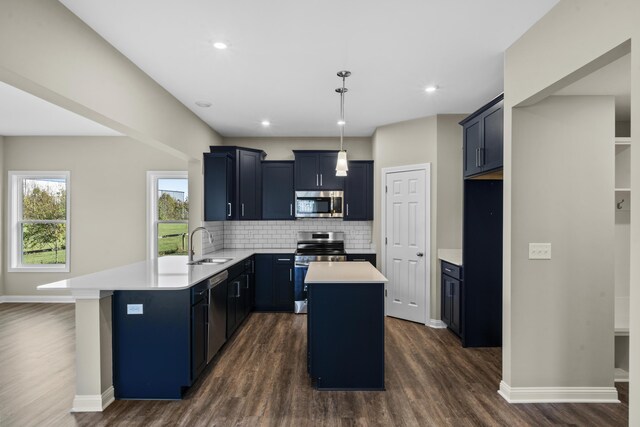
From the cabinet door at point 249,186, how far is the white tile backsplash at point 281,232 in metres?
0.39

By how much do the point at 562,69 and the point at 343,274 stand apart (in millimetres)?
2172

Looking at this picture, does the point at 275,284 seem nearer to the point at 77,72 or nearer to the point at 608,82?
the point at 77,72

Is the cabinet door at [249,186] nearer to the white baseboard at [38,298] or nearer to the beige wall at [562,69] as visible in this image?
the white baseboard at [38,298]

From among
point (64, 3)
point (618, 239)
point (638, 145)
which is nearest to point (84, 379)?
point (64, 3)

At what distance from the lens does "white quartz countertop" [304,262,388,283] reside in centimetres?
276

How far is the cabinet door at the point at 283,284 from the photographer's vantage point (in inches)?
200

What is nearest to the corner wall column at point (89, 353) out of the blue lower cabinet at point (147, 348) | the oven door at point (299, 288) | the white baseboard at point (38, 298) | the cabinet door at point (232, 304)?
the blue lower cabinet at point (147, 348)

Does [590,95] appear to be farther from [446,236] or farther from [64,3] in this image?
[64,3]

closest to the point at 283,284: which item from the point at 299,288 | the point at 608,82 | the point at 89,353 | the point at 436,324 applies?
the point at 299,288

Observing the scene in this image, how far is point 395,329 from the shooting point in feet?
14.3

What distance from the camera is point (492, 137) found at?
10.2 feet

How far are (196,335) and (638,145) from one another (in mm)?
3118

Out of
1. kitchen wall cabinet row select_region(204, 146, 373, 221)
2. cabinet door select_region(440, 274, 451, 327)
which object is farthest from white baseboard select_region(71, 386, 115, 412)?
cabinet door select_region(440, 274, 451, 327)

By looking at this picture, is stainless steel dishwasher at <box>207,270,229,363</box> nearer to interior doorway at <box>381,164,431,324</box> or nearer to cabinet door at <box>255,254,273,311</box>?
cabinet door at <box>255,254,273,311</box>
